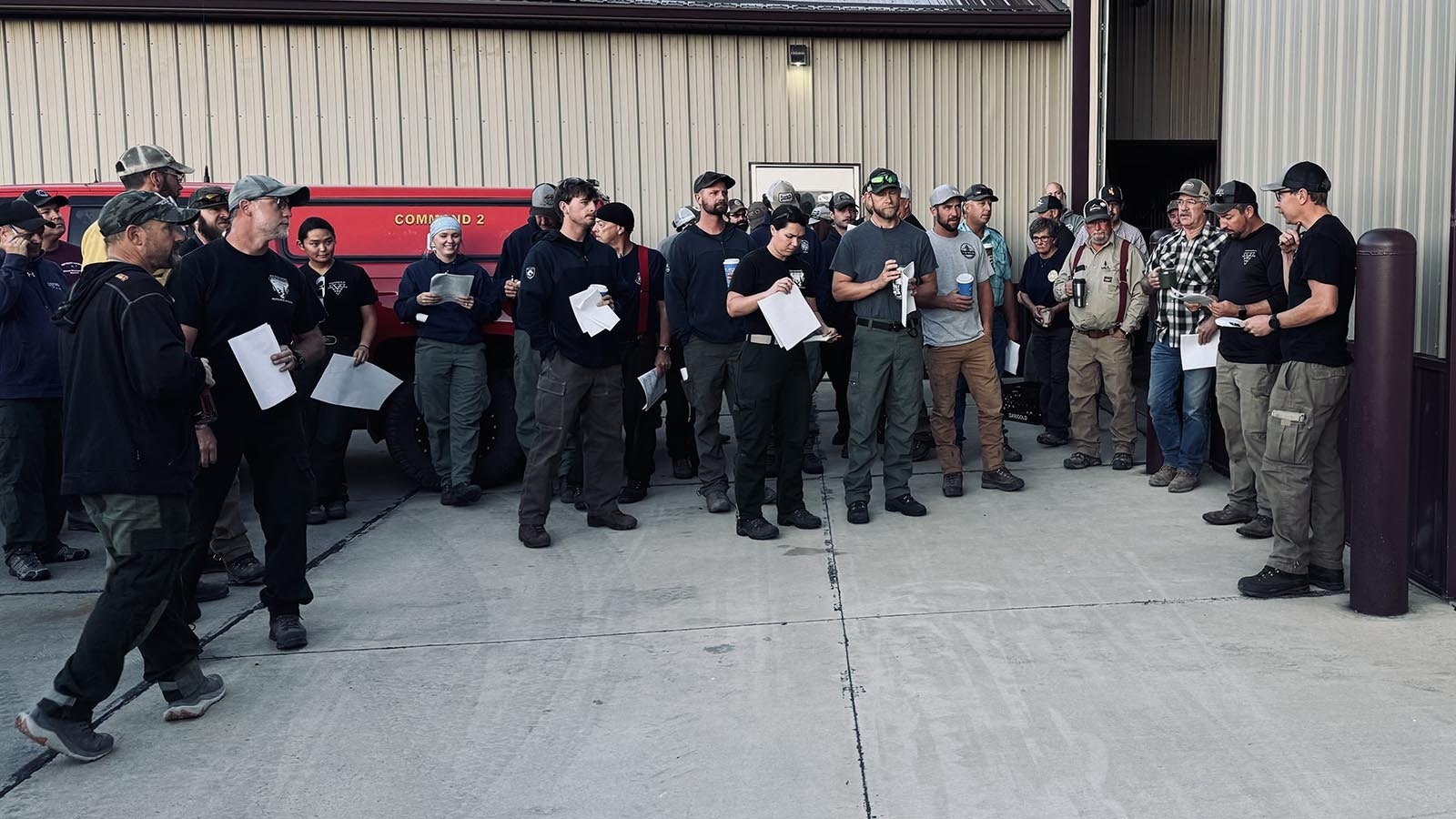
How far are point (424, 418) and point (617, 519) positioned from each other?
1652mm

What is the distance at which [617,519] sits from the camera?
7562 mm

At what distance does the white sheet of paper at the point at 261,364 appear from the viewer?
5.08 m

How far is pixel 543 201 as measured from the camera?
8.45 m

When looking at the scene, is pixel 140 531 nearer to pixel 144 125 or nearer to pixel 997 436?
pixel 997 436

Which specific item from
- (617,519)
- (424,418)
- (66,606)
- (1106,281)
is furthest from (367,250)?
(1106,281)

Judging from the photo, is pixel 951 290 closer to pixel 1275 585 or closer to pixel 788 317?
pixel 788 317

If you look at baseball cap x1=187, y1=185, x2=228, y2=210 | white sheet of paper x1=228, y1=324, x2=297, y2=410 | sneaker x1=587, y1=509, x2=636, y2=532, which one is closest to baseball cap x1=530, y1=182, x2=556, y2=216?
sneaker x1=587, y1=509, x2=636, y2=532

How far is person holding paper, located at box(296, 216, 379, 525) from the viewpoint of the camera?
778 cm

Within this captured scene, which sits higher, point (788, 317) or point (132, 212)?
point (132, 212)

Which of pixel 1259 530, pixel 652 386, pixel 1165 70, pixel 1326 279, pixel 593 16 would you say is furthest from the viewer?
pixel 1165 70

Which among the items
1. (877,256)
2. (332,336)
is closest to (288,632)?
(332,336)

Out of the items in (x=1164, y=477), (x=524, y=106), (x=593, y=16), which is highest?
(x=593, y=16)

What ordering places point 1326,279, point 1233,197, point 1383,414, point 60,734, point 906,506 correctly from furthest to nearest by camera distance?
point 906,506 → point 1233,197 → point 1326,279 → point 1383,414 → point 60,734

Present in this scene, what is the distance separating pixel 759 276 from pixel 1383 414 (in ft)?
10.3
